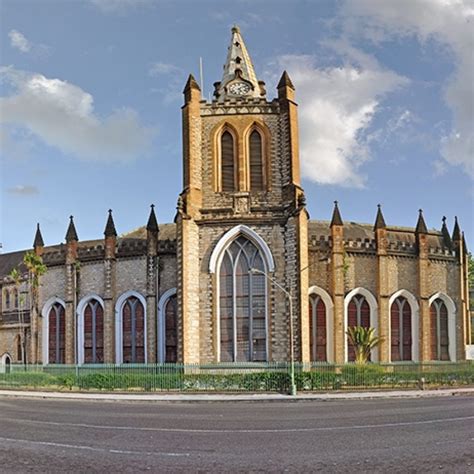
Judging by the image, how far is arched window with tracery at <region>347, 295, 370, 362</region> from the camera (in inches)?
1706

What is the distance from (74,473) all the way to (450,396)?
24.1 metres

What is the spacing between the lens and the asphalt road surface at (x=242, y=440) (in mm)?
12078

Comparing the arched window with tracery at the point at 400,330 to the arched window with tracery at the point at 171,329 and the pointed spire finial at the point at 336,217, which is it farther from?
the arched window with tracery at the point at 171,329

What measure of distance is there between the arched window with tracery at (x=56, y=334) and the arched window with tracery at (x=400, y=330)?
22.2m

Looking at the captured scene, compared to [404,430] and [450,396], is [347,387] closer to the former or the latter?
[450,396]

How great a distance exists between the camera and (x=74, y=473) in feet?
37.4

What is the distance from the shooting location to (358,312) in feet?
143

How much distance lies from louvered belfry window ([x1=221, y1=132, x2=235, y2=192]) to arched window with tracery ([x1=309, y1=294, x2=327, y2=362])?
9.01 metres

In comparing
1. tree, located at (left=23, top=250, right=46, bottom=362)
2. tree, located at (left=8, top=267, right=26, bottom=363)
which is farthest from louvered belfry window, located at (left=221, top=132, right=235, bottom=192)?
tree, located at (left=8, top=267, right=26, bottom=363)

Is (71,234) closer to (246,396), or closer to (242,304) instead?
(242,304)

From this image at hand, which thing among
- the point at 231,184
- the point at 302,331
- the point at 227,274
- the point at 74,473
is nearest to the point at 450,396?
the point at 302,331

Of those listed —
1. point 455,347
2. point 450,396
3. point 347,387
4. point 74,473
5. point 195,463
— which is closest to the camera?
point 74,473

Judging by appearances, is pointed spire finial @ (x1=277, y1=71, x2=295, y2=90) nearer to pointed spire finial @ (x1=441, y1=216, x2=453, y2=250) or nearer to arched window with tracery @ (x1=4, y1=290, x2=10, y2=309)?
pointed spire finial @ (x1=441, y1=216, x2=453, y2=250)

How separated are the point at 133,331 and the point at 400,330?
57.6ft
